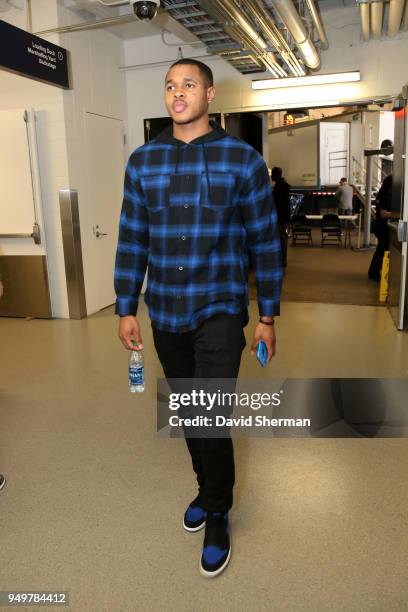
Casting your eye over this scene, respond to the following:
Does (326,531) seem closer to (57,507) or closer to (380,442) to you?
(380,442)

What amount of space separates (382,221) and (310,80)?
2060 millimetres

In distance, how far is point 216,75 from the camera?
21.5 ft

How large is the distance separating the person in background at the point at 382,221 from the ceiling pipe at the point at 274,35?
176 cm

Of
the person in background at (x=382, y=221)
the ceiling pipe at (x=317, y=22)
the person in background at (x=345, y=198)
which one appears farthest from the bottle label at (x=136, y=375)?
the person in background at (x=345, y=198)

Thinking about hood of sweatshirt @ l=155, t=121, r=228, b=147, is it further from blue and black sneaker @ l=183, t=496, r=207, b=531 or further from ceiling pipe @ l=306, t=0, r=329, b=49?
ceiling pipe @ l=306, t=0, r=329, b=49

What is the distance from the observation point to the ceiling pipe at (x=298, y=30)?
14.2 ft

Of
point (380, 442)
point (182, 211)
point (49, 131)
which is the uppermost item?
point (49, 131)

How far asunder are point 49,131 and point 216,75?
234 cm

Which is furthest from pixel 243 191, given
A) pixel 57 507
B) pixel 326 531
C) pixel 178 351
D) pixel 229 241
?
pixel 57 507

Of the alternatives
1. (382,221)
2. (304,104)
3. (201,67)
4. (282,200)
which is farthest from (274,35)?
(201,67)

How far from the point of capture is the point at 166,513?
7.34ft

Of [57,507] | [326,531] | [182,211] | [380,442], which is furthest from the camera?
[380,442]

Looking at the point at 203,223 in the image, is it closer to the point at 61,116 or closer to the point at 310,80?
the point at 61,116

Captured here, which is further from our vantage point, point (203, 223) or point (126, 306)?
point (126, 306)
